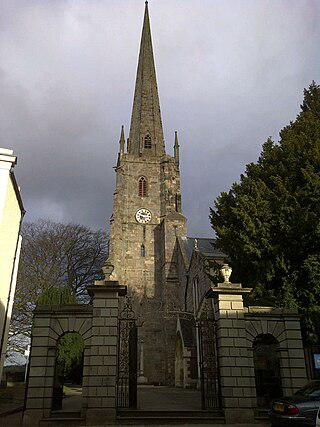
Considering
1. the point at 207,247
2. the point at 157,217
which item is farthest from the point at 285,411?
the point at 157,217

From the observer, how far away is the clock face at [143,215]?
42784 millimetres

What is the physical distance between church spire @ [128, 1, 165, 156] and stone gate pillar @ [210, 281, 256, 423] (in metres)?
36.8

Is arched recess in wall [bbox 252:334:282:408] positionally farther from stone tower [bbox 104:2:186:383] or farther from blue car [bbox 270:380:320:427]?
stone tower [bbox 104:2:186:383]

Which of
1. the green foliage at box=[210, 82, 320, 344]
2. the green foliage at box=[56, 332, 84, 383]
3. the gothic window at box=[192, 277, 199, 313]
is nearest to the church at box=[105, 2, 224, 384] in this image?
the gothic window at box=[192, 277, 199, 313]

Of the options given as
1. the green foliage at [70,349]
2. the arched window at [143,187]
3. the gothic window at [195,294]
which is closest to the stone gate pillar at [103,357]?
the green foliage at [70,349]

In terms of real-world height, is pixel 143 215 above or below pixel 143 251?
above

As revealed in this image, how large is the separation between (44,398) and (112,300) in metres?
3.45

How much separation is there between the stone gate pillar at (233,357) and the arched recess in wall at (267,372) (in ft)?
2.40

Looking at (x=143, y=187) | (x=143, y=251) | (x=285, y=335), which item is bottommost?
(x=285, y=335)

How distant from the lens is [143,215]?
43031 mm

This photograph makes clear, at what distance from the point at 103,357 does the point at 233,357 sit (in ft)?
13.3

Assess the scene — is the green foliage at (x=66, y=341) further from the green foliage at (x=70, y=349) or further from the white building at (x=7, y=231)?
the white building at (x=7, y=231)

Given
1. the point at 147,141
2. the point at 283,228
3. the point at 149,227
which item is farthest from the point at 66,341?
the point at 147,141

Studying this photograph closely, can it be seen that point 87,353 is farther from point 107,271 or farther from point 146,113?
point 146,113
